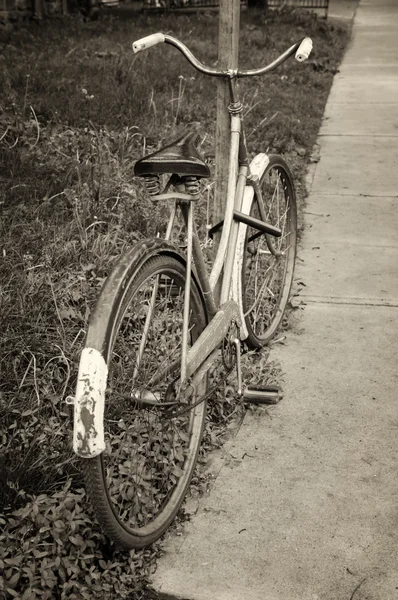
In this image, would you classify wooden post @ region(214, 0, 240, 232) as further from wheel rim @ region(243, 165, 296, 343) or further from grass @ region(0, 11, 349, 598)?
grass @ region(0, 11, 349, 598)

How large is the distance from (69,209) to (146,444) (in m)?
2.12

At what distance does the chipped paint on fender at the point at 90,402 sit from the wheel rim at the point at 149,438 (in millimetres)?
209

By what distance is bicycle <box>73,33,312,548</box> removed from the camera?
234 cm

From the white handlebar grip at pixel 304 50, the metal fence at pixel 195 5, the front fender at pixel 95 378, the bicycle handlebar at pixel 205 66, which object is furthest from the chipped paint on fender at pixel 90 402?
the metal fence at pixel 195 5

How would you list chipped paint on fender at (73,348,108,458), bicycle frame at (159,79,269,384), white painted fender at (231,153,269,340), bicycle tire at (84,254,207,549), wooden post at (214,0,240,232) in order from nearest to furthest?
chipped paint on fender at (73,348,108,458), bicycle tire at (84,254,207,549), bicycle frame at (159,79,269,384), white painted fender at (231,153,269,340), wooden post at (214,0,240,232)

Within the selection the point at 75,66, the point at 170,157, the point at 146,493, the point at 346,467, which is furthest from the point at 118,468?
the point at 75,66

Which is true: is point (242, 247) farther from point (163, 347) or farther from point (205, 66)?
point (205, 66)

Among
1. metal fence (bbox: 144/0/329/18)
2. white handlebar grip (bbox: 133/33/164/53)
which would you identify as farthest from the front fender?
metal fence (bbox: 144/0/329/18)

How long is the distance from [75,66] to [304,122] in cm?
235

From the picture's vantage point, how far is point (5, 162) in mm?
5168

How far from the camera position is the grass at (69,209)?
271 centimetres

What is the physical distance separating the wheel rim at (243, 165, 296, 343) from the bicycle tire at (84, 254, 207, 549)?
33.9 inches

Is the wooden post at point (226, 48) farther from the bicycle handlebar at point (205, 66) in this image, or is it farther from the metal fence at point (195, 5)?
the metal fence at point (195, 5)

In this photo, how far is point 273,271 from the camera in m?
4.15
